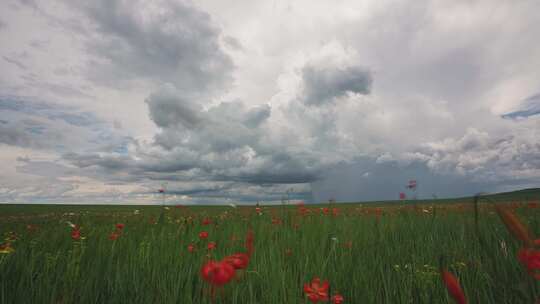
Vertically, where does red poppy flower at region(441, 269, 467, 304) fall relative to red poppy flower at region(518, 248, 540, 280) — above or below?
below

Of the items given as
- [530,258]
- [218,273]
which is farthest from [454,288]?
[218,273]

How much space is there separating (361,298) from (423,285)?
2.15 ft

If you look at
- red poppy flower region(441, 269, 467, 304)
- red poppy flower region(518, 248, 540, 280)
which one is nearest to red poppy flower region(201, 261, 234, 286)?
red poppy flower region(441, 269, 467, 304)

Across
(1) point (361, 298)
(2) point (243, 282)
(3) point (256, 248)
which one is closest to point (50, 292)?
(2) point (243, 282)

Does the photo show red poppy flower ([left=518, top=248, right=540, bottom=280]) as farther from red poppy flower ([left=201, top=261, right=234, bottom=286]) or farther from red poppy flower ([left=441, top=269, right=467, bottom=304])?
red poppy flower ([left=201, top=261, right=234, bottom=286])

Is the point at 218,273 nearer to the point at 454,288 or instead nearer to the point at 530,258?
the point at 454,288

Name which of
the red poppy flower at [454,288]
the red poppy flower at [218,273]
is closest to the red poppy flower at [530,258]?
the red poppy flower at [454,288]

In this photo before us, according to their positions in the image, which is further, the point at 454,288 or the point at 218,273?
the point at 218,273

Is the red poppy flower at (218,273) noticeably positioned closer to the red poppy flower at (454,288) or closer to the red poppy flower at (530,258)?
the red poppy flower at (454,288)

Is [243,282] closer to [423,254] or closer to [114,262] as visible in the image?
[114,262]

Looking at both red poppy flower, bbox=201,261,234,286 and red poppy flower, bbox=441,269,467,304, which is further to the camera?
red poppy flower, bbox=201,261,234,286

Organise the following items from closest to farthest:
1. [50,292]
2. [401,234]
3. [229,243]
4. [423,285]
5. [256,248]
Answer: [50,292] → [423,285] → [256,248] → [229,243] → [401,234]

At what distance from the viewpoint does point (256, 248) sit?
4102 millimetres

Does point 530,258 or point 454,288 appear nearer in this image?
point 454,288
